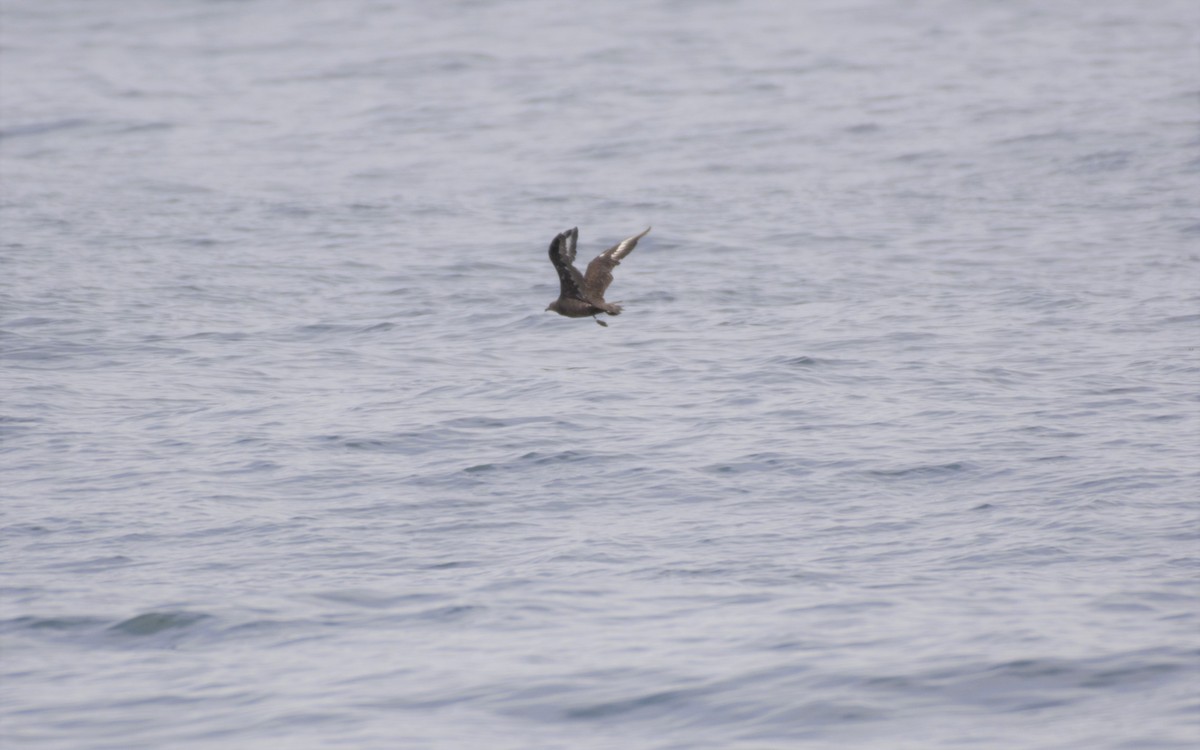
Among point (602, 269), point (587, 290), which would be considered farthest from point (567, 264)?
point (602, 269)

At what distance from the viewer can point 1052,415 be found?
18469 millimetres

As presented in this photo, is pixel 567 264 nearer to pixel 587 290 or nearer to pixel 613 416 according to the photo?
pixel 587 290

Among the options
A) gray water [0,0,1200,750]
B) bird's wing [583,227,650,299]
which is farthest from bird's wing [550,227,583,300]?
gray water [0,0,1200,750]

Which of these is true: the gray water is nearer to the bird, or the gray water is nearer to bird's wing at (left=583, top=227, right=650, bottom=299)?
the bird

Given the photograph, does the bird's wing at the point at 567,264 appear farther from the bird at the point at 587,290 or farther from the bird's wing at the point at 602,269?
the bird's wing at the point at 602,269

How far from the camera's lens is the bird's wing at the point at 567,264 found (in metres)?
14.1

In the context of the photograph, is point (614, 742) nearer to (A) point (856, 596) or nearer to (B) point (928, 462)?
(A) point (856, 596)

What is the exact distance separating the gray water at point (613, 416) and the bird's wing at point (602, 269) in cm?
231

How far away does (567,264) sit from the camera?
47.5ft

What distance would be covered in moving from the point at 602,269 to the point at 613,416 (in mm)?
3666

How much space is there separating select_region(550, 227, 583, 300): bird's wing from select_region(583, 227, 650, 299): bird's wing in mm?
137

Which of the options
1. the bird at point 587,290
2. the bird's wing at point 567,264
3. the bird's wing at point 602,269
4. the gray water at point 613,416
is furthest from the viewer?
the bird's wing at point 602,269

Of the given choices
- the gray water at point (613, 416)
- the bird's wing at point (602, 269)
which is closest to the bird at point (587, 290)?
the bird's wing at point (602, 269)

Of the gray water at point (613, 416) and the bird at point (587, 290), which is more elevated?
the bird at point (587, 290)
